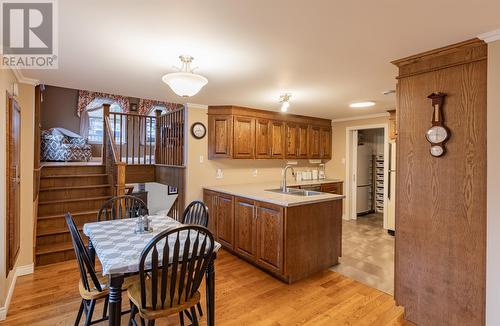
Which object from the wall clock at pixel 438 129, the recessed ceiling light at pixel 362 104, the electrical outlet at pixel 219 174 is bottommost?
the electrical outlet at pixel 219 174

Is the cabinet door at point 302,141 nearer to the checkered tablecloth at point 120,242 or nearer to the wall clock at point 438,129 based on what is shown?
the wall clock at point 438,129

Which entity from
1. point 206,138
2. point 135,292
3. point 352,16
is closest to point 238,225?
point 206,138

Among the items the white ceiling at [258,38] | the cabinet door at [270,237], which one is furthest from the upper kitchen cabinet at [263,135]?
the cabinet door at [270,237]

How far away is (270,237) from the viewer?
117 inches

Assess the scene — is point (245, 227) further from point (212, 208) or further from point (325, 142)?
point (325, 142)

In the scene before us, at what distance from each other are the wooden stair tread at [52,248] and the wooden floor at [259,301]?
0.19 metres

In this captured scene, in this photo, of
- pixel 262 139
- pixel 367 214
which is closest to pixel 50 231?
pixel 262 139

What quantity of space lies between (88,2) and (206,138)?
2.85 meters

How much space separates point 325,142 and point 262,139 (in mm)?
1815

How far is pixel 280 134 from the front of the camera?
15.8 feet

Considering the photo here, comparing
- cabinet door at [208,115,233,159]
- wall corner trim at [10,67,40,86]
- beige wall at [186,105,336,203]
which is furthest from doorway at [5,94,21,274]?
cabinet door at [208,115,233,159]

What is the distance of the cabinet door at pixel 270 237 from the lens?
285 centimetres

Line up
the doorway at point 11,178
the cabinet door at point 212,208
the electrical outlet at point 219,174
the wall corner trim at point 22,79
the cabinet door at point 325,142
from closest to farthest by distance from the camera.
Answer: the doorway at point 11,178 < the wall corner trim at point 22,79 < the cabinet door at point 212,208 < the electrical outlet at point 219,174 < the cabinet door at point 325,142

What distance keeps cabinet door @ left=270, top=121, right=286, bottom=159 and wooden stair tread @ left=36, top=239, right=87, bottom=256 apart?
131 inches
